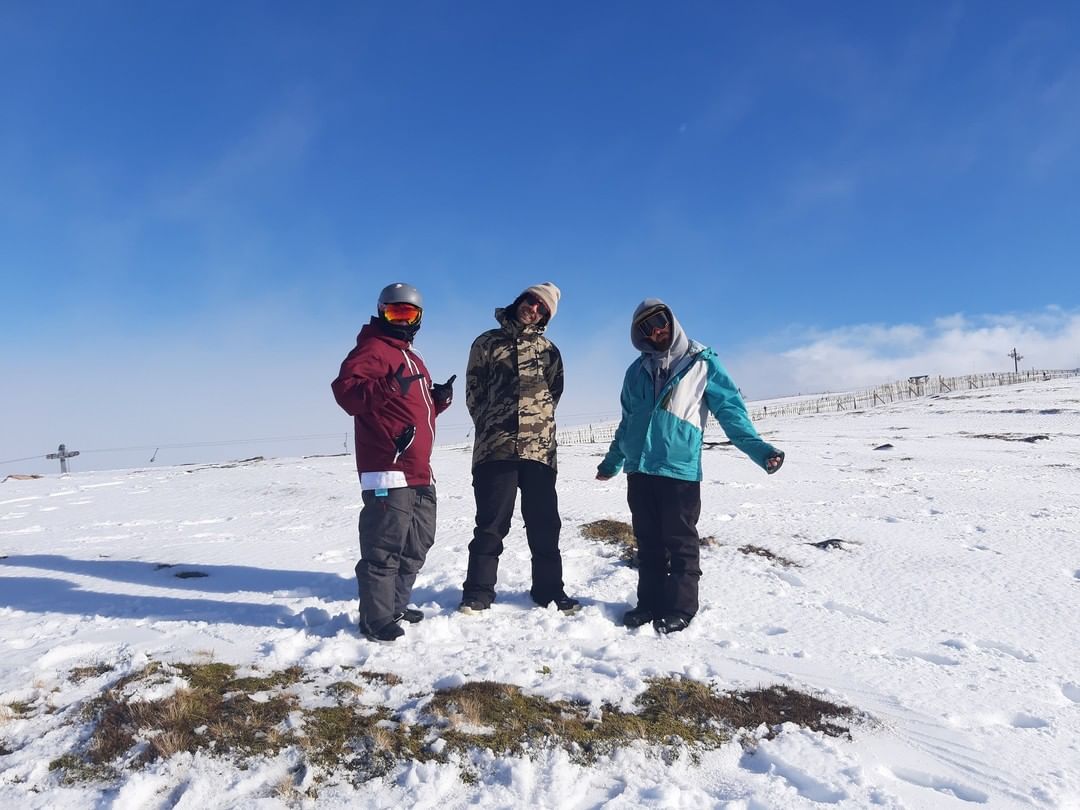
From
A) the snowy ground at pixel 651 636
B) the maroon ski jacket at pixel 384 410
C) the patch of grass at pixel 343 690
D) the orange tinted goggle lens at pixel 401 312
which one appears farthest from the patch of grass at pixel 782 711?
the orange tinted goggle lens at pixel 401 312

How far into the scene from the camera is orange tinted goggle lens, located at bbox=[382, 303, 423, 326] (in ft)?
12.7

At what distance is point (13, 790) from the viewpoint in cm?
208

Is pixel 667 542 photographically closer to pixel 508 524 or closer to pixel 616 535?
pixel 508 524

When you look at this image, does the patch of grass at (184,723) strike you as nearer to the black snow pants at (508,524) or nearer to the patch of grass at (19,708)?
the patch of grass at (19,708)

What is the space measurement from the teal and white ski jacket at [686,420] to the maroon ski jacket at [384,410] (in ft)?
4.64

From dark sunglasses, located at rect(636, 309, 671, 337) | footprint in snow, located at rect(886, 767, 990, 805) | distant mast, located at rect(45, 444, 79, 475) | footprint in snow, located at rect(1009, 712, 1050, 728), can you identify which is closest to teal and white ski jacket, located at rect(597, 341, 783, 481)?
dark sunglasses, located at rect(636, 309, 671, 337)

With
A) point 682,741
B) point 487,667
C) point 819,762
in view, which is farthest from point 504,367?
point 819,762

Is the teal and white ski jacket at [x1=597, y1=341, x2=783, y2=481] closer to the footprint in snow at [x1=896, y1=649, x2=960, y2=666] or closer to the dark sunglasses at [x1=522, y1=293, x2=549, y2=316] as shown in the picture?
the dark sunglasses at [x1=522, y1=293, x2=549, y2=316]

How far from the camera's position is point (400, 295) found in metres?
3.90

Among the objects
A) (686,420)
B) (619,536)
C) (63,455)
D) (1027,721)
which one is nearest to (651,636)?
(686,420)

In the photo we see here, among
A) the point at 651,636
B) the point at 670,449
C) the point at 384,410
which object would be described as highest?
the point at 384,410

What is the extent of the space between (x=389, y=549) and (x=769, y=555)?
3.30 meters

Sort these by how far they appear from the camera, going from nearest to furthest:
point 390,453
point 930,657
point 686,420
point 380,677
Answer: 1. point 380,677
2. point 930,657
3. point 390,453
4. point 686,420

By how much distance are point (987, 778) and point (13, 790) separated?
3.42m
